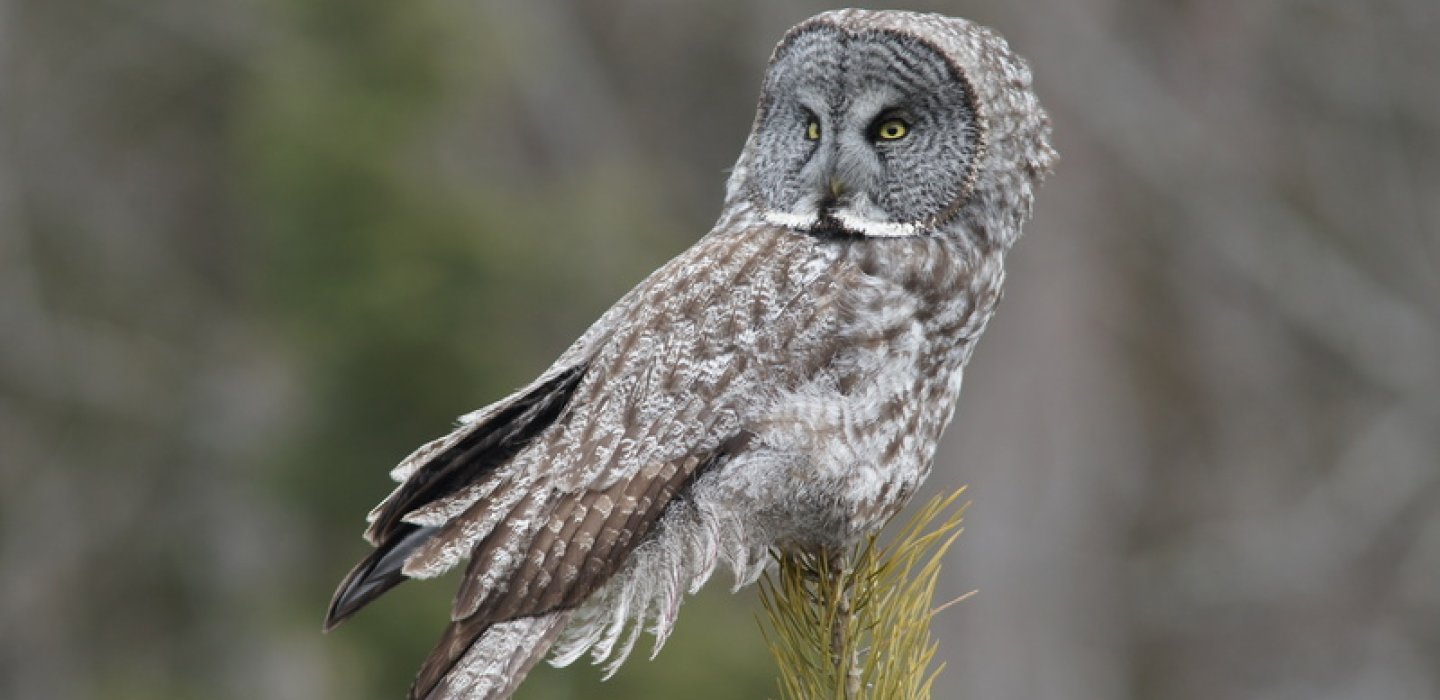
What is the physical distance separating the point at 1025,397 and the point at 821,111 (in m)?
7.88

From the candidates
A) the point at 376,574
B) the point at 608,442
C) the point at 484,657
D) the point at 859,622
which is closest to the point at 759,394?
the point at 608,442

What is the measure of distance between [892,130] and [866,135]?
71 millimetres

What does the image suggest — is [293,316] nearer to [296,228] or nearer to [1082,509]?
[296,228]

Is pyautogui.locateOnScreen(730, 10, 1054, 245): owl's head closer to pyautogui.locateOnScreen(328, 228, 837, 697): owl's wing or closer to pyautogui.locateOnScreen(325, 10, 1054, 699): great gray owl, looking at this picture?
pyautogui.locateOnScreen(325, 10, 1054, 699): great gray owl

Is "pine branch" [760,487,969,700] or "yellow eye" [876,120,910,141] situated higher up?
"yellow eye" [876,120,910,141]

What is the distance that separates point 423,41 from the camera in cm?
991

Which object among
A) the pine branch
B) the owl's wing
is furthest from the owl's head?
the pine branch

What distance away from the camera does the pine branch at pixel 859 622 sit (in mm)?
3408

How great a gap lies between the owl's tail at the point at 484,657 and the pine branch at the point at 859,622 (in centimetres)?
44

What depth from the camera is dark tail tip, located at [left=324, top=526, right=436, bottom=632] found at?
3.68m

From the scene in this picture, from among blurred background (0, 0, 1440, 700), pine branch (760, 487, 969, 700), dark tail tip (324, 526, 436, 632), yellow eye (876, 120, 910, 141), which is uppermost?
blurred background (0, 0, 1440, 700)

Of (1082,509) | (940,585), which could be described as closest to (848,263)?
(940,585)

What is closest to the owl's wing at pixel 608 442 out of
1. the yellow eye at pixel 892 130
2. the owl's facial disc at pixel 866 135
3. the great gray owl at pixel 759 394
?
the great gray owl at pixel 759 394

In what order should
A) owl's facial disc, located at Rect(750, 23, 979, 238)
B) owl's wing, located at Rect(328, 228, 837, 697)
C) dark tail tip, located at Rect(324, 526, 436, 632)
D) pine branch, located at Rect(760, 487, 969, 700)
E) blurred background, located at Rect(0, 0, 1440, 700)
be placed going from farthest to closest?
blurred background, located at Rect(0, 0, 1440, 700) < owl's facial disc, located at Rect(750, 23, 979, 238) < dark tail tip, located at Rect(324, 526, 436, 632) < owl's wing, located at Rect(328, 228, 837, 697) < pine branch, located at Rect(760, 487, 969, 700)
